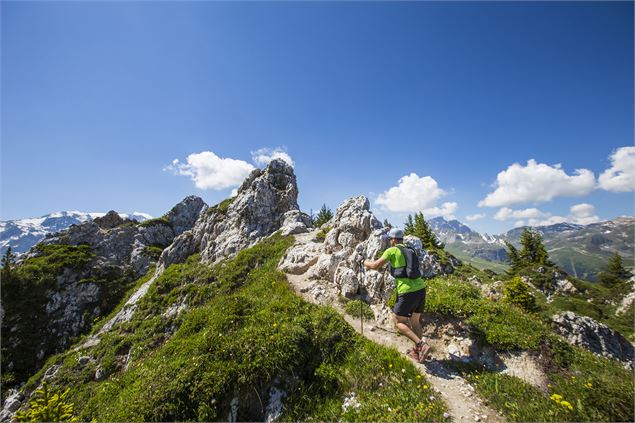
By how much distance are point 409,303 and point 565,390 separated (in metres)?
4.58

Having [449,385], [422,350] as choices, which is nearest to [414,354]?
[422,350]

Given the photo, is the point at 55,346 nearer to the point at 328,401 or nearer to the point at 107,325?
the point at 107,325

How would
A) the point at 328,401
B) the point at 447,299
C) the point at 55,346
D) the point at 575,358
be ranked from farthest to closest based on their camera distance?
1. the point at 55,346
2. the point at 447,299
3. the point at 575,358
4. the point at 328,401

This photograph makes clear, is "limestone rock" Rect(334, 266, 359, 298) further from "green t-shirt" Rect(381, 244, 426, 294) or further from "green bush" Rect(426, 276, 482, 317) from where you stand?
"green t-shirt" Rect(381, 244, 426, 294)

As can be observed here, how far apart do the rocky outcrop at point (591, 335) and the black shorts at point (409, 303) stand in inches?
1120

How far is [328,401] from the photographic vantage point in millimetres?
7426

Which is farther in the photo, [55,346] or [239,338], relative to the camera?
[55,346]

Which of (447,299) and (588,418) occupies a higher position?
(447,299)

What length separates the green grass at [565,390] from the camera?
5820 mm

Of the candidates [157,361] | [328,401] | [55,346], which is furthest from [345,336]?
[55,346]

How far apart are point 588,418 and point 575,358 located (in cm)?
391

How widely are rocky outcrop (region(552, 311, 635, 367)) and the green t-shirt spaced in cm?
2877

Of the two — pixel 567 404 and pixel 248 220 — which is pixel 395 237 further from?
pixel 248 220

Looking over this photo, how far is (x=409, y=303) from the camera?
324 inches
